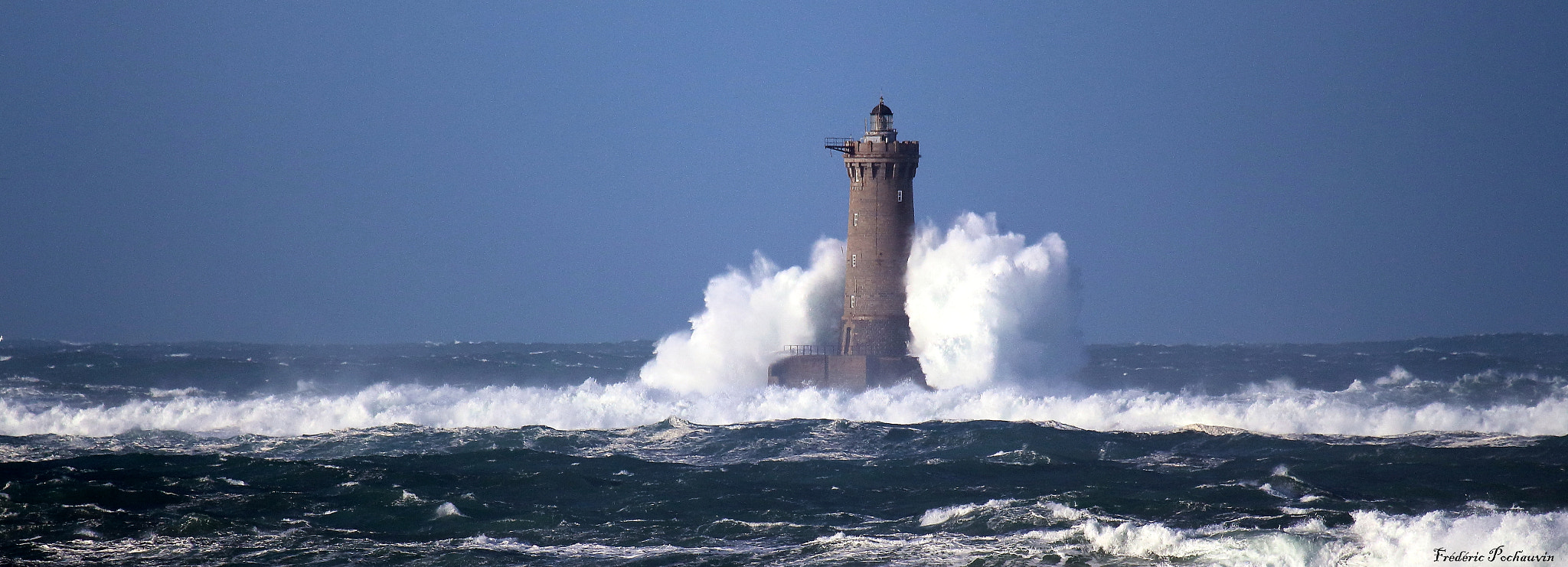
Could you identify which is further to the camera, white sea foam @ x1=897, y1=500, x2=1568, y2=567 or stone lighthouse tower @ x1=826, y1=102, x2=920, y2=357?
stone lighthouse tower @ x1=826, y1=102, x2=920, y2=357

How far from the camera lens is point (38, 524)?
2019 cm

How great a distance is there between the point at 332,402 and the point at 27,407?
8386mm

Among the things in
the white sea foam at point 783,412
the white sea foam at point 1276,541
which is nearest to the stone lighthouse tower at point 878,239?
the white sea foam at point 783,412

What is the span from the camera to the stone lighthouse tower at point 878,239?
41.5 metres

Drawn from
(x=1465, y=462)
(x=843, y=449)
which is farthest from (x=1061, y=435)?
(x=1465, y=462)

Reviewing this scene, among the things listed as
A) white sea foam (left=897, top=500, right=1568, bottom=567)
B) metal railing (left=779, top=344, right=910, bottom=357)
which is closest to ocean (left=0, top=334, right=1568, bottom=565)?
white sea foam (left=897, top=500, right=1568, bottom=567)

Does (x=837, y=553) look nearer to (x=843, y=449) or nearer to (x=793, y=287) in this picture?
(x=843, y=449)

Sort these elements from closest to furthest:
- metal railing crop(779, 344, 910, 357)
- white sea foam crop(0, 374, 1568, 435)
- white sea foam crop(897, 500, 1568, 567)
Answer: white sea foam crop(897, 500, 1568, 567) < white sea foam crop(0, 374, 1568, 435) < metal railing crop(779, 344, 910, 357)

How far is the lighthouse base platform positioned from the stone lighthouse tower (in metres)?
0.58

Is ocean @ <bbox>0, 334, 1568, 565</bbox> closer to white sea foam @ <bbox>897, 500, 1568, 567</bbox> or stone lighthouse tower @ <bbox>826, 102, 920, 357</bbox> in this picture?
white sea foam @ <bbox>897, 500, 1568, 567</bbox>

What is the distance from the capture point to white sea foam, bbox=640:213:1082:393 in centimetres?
4159

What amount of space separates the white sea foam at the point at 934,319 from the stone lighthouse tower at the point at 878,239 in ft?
2.72

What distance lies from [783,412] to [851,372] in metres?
2.75

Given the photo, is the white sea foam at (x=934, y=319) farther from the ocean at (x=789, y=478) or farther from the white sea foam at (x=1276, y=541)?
the white sea foam at (x=1276, y=541)
